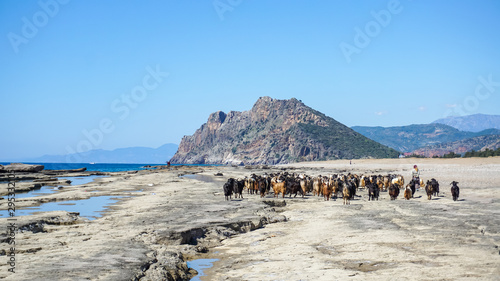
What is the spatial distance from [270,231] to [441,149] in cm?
17413

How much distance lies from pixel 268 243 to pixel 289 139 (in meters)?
146

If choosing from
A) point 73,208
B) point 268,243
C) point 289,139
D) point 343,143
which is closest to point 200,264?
point 268,243

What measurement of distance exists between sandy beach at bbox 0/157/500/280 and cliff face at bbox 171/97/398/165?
391 ft

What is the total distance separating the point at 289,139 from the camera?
511 feet

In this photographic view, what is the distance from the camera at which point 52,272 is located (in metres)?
7.29

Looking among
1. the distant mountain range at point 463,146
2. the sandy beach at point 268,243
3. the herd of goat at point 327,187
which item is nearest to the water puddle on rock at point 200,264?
the sandy beach at point 268,243

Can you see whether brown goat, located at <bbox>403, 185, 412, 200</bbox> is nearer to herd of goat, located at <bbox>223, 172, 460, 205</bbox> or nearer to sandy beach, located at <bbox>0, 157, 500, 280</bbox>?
herd of goat, located at <bbox>223, 172, 460, 205</bbox>

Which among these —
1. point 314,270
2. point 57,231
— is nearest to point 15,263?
point 57,231

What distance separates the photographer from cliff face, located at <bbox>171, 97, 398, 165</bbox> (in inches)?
5497

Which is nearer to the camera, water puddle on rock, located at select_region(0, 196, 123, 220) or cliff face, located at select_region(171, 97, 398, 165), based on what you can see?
water puddle on rock, located at select_region(0, 196, 123, 220)

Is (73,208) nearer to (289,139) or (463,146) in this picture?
(289,139)

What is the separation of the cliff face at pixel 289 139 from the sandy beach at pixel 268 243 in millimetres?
119177

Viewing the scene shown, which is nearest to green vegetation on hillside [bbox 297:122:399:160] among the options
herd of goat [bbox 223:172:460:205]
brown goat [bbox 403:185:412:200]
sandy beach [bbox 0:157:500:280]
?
herd of goat [bbox 223:172:460:205]

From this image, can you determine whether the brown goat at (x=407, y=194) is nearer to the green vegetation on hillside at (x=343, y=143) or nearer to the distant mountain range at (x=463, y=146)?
the green vegetation on hillside at (x=343, y=143)
